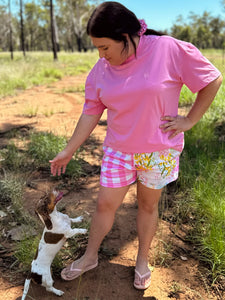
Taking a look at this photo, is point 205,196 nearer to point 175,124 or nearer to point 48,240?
point 175,124

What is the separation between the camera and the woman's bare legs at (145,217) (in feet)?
5.94

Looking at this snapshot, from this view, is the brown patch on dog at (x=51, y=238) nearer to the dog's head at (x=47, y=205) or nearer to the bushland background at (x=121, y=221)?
the dog's head at (x=47, y=205)

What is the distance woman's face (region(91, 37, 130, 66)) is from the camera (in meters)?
1.44

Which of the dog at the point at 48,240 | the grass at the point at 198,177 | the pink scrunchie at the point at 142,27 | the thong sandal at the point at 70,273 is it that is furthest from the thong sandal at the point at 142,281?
the pink scrunchie at the point at 142,27

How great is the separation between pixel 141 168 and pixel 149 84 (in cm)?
47

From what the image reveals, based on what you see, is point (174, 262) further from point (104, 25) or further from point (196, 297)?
point (104, 25)

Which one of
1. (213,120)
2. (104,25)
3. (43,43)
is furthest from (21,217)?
(43,43)

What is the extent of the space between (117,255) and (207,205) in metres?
0.81

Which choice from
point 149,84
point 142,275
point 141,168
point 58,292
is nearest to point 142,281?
point 142,275

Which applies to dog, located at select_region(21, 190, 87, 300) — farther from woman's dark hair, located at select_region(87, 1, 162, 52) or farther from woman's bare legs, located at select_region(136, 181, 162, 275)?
woman's dark hair, located at select_region(87, 1, 162, 52)

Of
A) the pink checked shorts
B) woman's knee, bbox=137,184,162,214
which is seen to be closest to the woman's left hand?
the pink checked shorts

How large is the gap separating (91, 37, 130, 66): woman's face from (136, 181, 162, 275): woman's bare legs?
0.74m

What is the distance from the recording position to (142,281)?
1.90 meters

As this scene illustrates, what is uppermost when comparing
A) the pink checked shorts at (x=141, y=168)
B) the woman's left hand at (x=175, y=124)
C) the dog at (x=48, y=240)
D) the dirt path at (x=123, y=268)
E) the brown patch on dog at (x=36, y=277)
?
the woman's left hand at (x=175, y=124)
